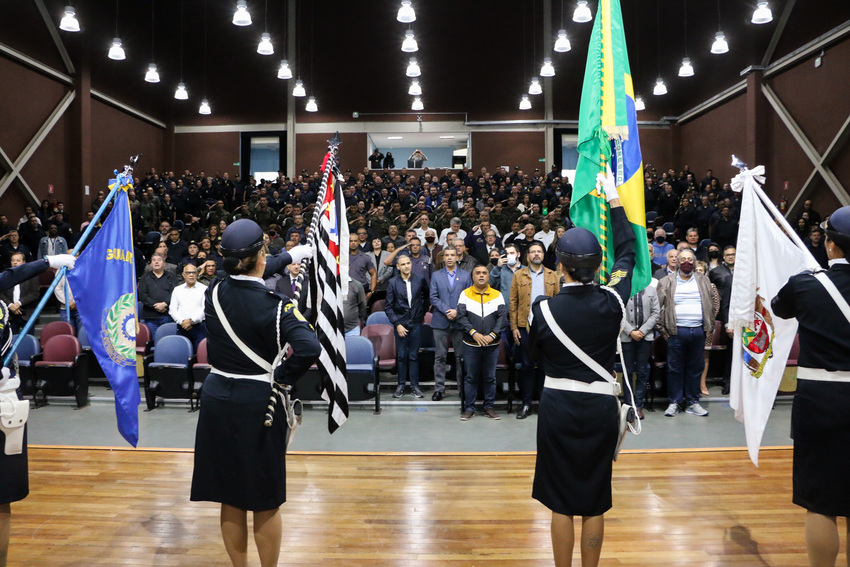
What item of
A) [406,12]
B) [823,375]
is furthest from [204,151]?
[823,375]

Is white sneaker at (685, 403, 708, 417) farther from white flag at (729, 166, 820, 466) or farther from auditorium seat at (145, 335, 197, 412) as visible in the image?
auditorium seat at (145, 335, 197, 412)

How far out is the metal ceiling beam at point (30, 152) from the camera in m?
13.5

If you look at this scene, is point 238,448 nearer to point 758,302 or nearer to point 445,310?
point 758,302

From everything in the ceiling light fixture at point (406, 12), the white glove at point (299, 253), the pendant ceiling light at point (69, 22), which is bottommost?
the white glove at point (299, 253)

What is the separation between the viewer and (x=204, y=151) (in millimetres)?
21438

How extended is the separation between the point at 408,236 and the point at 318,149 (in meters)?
13.1

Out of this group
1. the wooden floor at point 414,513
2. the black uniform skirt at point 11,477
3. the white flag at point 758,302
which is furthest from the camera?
the white flag at point 758,302

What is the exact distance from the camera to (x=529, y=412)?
6.47 meters

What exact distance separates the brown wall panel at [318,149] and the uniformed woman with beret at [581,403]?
748 inches

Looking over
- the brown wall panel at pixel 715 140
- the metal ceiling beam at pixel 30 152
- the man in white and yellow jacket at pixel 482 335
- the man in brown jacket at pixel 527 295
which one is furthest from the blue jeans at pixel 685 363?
the metal ceiling beam at pixel 30 152

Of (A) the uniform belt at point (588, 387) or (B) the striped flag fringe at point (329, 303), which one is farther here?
(B) the striped flag fringe at point (329, 303)

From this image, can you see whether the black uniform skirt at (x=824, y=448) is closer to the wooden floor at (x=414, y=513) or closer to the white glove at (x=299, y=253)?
the wooden floor at (x=414, y=513)

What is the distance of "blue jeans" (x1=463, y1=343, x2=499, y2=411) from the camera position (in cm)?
629

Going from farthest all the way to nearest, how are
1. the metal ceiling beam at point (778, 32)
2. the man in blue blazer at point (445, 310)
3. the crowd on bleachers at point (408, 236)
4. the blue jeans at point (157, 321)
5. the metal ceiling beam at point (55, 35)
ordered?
the metal ceiling beam at point (778, 32), the metal ceiling beam at point (55, 35), the blue jeans at point (157, 321), the crowd on bleachers at point (408, 236), the man in blue blazer at point (445, 310)
